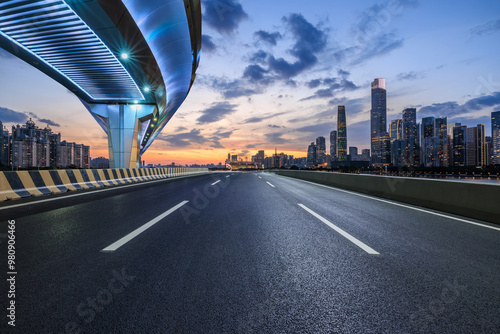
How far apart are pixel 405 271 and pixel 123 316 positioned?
9.49 feet

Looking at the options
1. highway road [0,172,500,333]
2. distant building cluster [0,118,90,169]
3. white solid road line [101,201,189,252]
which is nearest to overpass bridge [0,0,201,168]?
white solid road line [101,201,189,252]

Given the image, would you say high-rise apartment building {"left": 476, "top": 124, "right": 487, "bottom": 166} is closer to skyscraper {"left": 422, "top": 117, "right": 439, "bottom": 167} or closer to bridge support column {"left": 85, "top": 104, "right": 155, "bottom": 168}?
skyscraper {"left": 422, "top": 117, "right": 439, "bottom": 167}

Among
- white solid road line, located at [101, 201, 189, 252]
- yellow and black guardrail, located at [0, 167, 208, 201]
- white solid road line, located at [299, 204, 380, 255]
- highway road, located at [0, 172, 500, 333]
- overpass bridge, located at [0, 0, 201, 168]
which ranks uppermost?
overpass bridge, located at [0, 0, 201, 168]

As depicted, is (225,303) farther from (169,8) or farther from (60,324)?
(169,8)

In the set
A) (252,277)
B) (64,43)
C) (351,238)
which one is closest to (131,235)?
(252,277)

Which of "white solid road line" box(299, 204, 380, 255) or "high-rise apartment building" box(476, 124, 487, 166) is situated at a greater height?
"high-rise apartment building" box(476, 124, 487, 166)

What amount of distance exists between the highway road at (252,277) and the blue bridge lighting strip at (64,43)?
1275 centimetres

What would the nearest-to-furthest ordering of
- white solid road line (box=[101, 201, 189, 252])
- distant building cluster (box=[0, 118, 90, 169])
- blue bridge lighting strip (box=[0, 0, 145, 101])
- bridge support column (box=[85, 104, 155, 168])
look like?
1. white solid road line (box=[101, 201, 189, 252])
2. blue bridge lighting strip (box=[0, 0, 145, 101])
3. bridge support column (box=[85, 104, 155, 168])
4. distant building cluster (box=[0, 118, 90, 169])

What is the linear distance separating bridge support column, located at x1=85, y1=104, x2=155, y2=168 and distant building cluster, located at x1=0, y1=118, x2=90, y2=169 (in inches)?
3207

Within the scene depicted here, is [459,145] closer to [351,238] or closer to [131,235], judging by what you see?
[351,238]

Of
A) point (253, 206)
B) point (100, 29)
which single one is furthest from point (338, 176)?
point (100, 29)

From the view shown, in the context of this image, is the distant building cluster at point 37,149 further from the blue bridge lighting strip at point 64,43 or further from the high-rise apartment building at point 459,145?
the high-rise apartment building at point 459,145

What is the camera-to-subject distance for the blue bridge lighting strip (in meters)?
12.3

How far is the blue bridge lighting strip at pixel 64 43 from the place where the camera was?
40.4 feet
